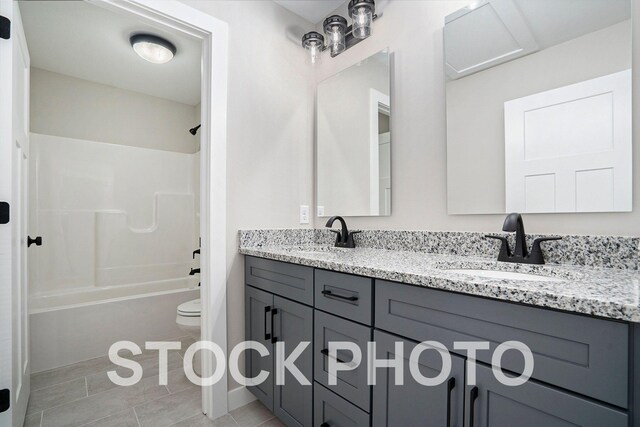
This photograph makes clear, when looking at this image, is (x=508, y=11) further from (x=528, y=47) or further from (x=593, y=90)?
(x=593, y=90)

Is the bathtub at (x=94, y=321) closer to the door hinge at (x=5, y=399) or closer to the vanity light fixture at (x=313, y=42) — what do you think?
the door hinge at (x=5, y=399)

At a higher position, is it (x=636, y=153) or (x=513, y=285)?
(x=636, y=153)

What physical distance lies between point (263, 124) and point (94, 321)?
202 centimetres

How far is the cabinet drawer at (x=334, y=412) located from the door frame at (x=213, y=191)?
663 mm

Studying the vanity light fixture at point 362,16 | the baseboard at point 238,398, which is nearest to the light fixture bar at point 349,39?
the vanity light fixture at point 362,16

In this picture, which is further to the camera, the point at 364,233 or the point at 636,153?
the point at 364,233

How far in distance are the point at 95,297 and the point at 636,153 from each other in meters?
3.71

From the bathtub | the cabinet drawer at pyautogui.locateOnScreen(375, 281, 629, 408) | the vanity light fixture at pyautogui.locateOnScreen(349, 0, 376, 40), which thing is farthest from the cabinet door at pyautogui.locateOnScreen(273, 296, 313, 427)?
the bathtub

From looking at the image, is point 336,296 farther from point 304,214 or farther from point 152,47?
point 152,47

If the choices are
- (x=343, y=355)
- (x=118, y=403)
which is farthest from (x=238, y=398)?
(x=343, y=355)

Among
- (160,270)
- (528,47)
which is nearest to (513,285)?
(528,47)

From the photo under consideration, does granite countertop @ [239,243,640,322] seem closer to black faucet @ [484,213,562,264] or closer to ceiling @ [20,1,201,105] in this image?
black faucet @ [484,213,562,264]

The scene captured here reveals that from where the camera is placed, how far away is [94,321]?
240cm

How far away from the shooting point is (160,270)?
3230 millimetres
